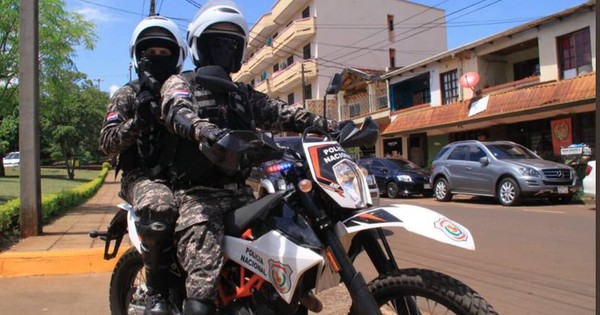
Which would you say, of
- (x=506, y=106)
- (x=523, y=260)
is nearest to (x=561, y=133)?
(x=506, y=106)

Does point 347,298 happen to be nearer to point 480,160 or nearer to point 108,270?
point 108,270

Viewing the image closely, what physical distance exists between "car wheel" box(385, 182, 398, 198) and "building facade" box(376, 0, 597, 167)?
18.3ft

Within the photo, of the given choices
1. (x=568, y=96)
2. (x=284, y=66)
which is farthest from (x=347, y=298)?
(x=284, y=66)

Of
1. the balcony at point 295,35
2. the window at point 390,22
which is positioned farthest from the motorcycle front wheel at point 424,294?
the window at point 390,22

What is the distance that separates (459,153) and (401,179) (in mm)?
2445

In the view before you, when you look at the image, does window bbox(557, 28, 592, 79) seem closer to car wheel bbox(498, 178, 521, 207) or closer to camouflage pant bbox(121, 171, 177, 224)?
car wheel bbox(498, 178, 521, 207)

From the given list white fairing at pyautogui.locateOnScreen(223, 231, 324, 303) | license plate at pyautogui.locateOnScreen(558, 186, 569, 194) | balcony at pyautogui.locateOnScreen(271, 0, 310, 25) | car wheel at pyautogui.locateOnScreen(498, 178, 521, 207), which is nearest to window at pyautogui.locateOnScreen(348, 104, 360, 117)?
balcony at pyautogui.locateOnScreen(271, 0, 310, 25)

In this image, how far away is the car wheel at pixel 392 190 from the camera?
1767 centimetres

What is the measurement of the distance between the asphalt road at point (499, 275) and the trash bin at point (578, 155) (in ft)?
23.2

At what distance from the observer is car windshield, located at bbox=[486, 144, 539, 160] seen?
1434cm

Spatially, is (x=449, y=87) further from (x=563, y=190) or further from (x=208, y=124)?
(x=208, y=124)

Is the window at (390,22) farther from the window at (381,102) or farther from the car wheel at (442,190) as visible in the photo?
the car wheel at (442,190)

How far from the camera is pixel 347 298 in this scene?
4.64 m

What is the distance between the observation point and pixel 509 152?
47.8 ft
